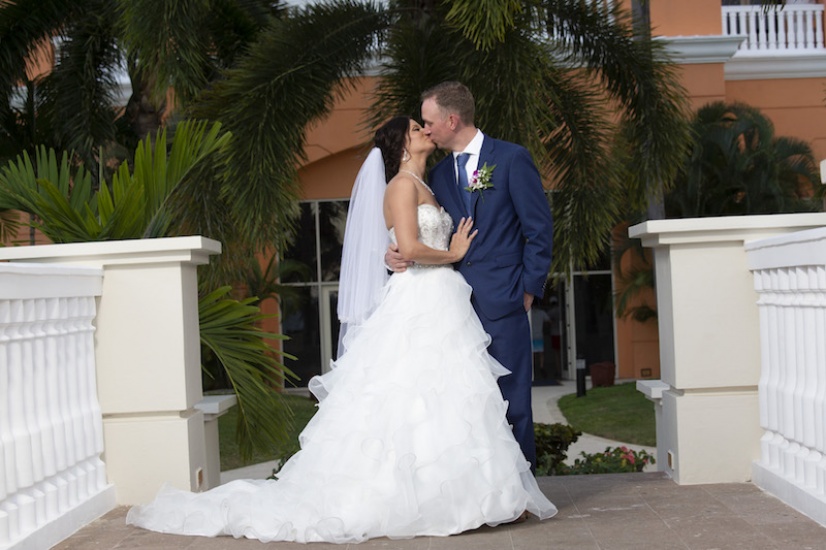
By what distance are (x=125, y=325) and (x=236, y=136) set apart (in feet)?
11.1

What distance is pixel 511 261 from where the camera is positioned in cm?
527

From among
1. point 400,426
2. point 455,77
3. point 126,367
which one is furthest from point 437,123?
point 455,77

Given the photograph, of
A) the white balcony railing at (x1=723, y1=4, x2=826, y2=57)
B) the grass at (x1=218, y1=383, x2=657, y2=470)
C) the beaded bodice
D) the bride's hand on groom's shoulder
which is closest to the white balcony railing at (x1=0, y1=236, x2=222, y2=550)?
the beaded bodice

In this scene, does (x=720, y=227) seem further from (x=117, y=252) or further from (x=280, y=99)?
(x=280, y=99)

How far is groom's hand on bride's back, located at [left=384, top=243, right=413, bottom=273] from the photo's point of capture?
17.3 ft

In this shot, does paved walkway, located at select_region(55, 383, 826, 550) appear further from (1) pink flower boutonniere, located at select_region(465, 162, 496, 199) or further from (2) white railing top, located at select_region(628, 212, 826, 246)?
(1) pink flower boutonniere, located at select_region(465, 162, 496, 199)

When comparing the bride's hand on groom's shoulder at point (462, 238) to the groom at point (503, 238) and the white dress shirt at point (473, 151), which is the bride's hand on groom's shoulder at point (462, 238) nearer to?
the groom at point (503, 238)

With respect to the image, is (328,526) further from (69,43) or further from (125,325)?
(69,43)

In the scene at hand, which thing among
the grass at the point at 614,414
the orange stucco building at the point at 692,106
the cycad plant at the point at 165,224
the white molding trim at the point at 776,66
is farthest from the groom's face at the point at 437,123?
the white molding trim at the point at 776,66

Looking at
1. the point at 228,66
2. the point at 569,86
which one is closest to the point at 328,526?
the point at 569,86

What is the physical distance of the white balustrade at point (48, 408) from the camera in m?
4.48

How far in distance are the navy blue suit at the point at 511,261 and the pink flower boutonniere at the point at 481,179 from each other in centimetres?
3

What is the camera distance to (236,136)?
8.78 meters

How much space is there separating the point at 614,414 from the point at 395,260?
41.6ft
